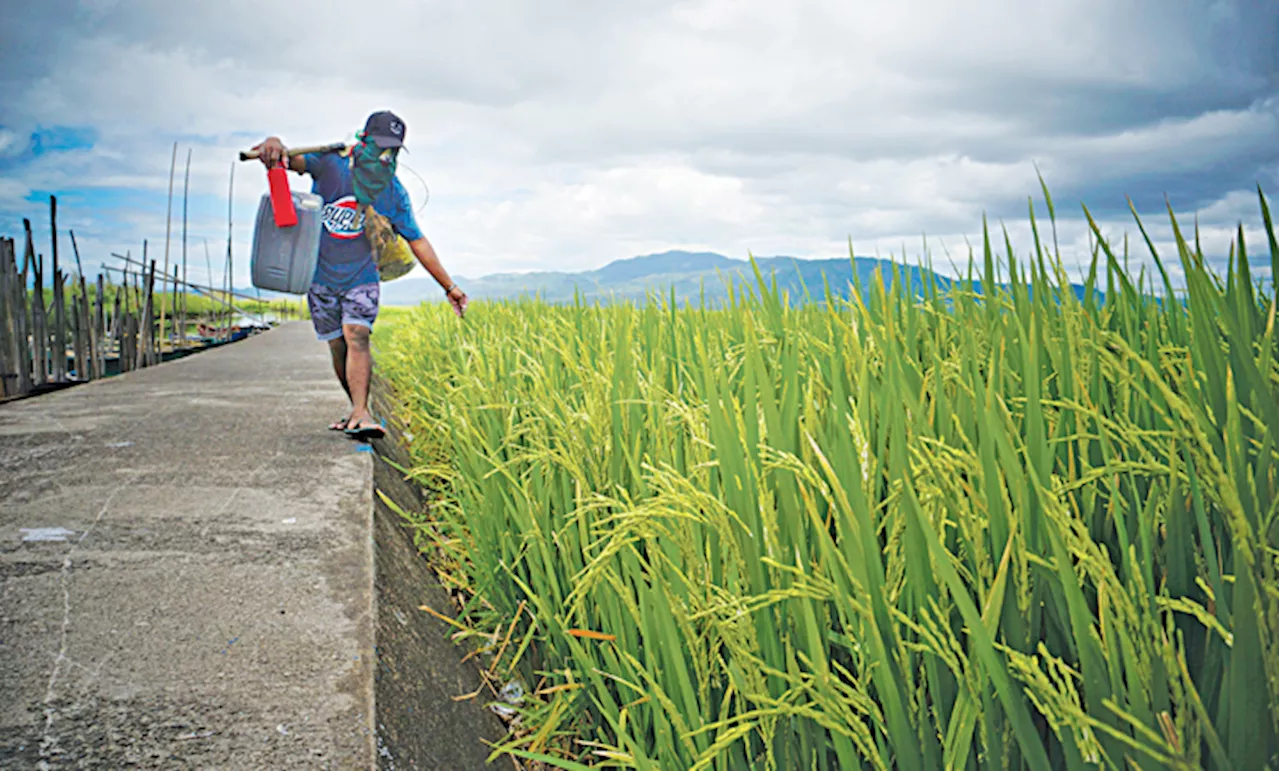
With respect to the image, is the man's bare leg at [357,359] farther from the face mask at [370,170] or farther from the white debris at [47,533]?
the white debris at [47,533]

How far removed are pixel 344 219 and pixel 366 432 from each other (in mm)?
1039

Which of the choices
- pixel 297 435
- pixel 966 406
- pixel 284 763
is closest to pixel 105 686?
pixel 284 763

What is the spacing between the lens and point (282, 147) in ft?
12.0

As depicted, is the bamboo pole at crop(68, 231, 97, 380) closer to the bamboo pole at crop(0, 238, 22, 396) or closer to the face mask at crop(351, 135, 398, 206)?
the bamboo pole at crop(0, 238, 22, 396)

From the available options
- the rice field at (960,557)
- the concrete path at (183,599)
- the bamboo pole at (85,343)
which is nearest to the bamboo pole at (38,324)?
the bamboo pole at (85,343)

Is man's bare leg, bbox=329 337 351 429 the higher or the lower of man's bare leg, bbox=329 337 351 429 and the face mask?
the lower

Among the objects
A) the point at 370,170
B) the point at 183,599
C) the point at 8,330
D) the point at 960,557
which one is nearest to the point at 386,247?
A: the point at 370,170

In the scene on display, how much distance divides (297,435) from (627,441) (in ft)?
7.20

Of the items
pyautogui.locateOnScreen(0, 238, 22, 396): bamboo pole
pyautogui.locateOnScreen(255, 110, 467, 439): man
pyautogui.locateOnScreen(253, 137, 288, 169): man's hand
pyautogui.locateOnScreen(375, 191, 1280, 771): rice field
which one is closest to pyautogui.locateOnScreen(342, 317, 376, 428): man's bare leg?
pyautogui.locateOnScreen(255, 110, 467, 439): man

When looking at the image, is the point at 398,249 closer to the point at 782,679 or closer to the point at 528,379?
the point at 528,379

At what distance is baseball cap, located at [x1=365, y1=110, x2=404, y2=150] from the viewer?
370 centimetres

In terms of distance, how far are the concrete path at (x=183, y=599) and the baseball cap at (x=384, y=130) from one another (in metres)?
1.37

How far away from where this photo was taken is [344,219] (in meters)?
3.77

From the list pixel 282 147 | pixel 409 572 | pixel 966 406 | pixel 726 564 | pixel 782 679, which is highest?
pixel 282 147
